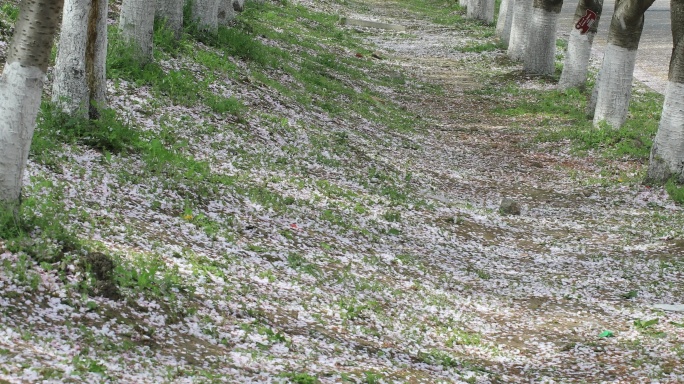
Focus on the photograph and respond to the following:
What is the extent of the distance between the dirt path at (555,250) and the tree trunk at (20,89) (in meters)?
5.22

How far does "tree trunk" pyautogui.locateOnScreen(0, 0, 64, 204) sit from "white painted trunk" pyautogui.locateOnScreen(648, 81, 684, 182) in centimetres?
1173

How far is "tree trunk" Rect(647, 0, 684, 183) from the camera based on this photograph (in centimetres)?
1471

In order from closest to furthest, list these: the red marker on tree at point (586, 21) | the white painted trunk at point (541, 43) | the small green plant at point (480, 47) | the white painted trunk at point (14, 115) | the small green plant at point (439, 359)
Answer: the white painted trunk at point (14, 115) → the small green plant at point (439, 359) → the red marker on tree at point (586, 21) → the white painted trunk at point (541, 43) → the small green plant at point (480, 47)

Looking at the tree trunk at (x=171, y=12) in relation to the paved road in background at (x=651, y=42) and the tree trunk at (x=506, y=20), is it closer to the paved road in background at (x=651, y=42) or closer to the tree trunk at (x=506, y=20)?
the paved road in background at (x=651, y=42)

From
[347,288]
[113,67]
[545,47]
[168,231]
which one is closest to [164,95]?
[113,67]

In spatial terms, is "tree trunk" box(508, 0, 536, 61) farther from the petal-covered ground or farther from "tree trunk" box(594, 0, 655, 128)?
the petal-covered ground

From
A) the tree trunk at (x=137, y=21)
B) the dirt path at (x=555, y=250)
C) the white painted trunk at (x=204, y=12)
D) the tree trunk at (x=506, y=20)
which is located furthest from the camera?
the tree trunk at (x=506, y=20)

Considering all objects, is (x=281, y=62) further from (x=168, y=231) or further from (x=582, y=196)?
(x=168, y=231)

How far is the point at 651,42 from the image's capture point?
38.1 metres

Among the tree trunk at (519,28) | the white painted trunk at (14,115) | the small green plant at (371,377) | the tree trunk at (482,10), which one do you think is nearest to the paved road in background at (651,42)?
the tree trunk at (519,28)

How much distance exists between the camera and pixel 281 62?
66.0ft

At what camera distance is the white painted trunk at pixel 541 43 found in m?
25.4

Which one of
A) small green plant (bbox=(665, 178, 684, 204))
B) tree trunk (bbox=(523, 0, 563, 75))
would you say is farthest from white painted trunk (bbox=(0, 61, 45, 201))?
tree trunk (bbox=(523, 0, 563, 75))

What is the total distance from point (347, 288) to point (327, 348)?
1.82 metres
